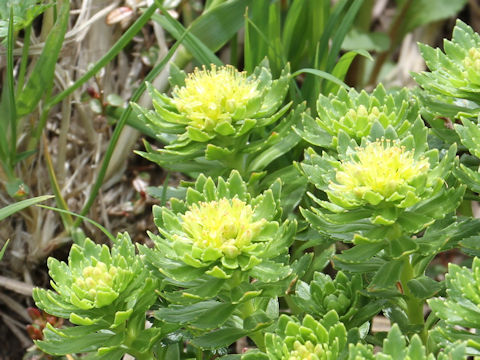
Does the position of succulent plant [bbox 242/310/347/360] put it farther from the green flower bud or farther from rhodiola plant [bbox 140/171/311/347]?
the green flower bud

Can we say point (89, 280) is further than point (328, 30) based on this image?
A: No

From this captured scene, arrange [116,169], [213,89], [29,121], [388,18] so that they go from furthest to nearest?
[388,18] < [116,169] < [29,121] < [213,89]

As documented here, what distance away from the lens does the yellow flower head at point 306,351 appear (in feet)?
3.52

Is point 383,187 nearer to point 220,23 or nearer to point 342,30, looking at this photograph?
point 342,30

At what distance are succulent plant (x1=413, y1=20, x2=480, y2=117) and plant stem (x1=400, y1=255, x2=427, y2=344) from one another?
32 cm

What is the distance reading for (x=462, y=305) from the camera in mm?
1104

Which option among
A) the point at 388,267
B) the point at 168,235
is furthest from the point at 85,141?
the point at 388,267

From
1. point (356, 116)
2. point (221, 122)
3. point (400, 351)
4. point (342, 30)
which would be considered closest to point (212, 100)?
point (221, 122)

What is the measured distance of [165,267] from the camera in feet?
4.03

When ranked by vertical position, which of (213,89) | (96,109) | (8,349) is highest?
(213,89)

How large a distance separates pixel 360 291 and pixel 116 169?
1.06m

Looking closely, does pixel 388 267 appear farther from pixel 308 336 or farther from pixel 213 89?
pixel 213 89

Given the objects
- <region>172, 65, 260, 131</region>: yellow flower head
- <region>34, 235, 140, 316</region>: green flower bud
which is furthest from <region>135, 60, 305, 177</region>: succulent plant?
<region>34, 235, 140, 316</region>: green flower bud

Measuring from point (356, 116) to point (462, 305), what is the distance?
0.44 m
